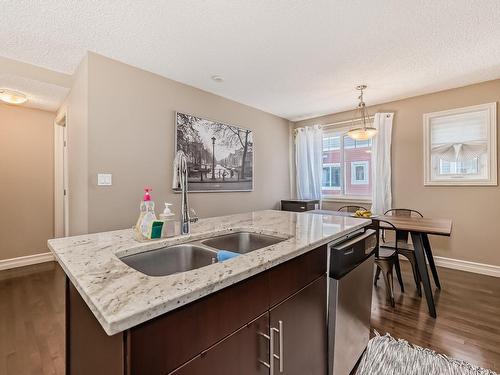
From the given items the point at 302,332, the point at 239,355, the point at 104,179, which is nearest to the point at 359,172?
the point at 302,332

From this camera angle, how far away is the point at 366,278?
5.11 ft

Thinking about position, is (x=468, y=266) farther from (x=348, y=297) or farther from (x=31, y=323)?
(x=31, y=323)

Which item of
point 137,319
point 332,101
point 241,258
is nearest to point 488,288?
point 332,101

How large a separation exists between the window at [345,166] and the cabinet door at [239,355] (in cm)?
377

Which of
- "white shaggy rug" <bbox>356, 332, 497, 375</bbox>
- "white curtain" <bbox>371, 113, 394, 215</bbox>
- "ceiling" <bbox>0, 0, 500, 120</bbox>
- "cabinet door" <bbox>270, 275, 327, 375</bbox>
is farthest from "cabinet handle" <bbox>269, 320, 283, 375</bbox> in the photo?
"white curtain" <bbox>371, 113, 394, 215</bbox>

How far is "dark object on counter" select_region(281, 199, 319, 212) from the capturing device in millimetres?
4297

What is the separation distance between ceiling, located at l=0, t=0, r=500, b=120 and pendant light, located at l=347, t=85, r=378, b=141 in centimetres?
35

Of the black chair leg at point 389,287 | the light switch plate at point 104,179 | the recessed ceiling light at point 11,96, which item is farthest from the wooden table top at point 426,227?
the recessed ceiling light at point 11,96

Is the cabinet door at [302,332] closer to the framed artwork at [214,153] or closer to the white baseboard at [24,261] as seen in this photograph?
the framed artwork at [214,153]

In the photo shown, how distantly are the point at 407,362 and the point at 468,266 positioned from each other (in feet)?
7.93

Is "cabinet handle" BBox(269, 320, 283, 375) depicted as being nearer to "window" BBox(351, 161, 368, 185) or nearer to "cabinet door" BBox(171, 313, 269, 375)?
"cabinet door" BBox(171, 313, 269, 375)

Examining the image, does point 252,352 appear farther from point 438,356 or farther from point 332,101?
point 332,101

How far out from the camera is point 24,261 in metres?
3.50

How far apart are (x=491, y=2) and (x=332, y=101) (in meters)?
2.13
